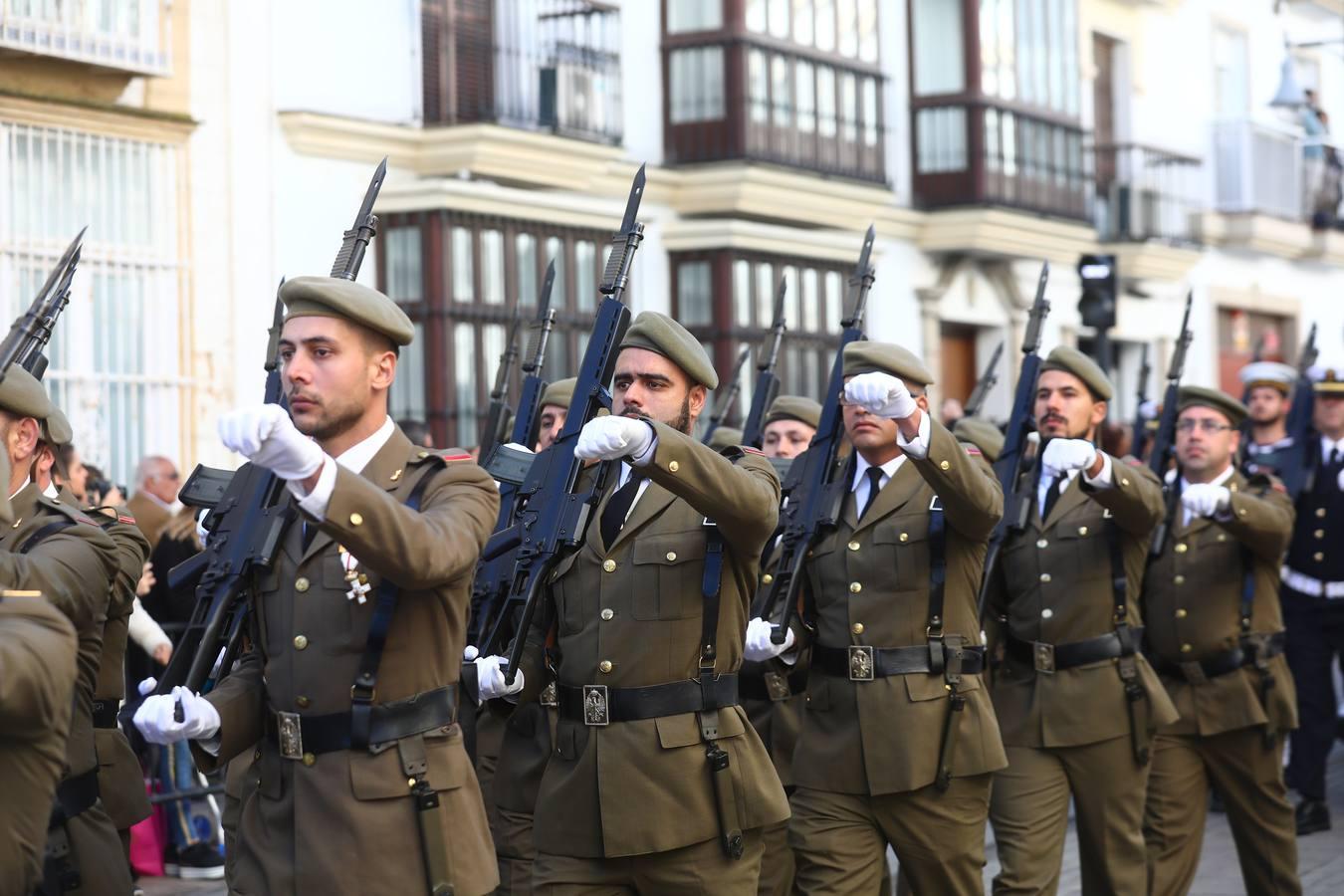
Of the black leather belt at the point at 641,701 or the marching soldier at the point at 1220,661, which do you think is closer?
the black leather belt at the point at 641,701

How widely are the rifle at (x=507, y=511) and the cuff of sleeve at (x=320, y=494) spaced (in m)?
1.56

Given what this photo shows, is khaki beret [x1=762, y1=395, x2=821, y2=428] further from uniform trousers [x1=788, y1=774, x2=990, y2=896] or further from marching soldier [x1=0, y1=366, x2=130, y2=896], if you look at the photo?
marching soldier [x1=0, y1=366, x2=130, y2=896]

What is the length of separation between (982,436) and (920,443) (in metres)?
2.93

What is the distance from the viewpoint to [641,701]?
564 cm

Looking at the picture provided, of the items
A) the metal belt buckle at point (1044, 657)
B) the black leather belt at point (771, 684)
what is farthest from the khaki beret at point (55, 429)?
the metal belt buckle at point (1044, 657)

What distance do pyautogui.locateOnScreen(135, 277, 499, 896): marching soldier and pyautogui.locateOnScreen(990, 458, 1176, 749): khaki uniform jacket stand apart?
134 inches

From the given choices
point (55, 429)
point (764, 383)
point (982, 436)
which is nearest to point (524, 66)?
point (764, 383)

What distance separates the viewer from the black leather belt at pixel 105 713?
20.0 feet

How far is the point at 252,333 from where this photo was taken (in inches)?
534

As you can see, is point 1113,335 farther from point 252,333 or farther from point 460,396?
point 252,333

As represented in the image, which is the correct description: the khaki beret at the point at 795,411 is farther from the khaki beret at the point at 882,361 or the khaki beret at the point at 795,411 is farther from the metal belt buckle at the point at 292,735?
the metal belt buckle at the point at 292,735

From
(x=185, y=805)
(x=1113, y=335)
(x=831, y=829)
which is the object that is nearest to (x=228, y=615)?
(x=831, y=829)

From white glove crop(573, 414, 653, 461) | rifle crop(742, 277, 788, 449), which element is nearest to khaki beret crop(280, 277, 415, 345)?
white glove crop(573, 414, 653, 461)

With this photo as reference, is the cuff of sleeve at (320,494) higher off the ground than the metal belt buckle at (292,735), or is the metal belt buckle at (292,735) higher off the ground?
the cuff of sleeve at (320,494)
